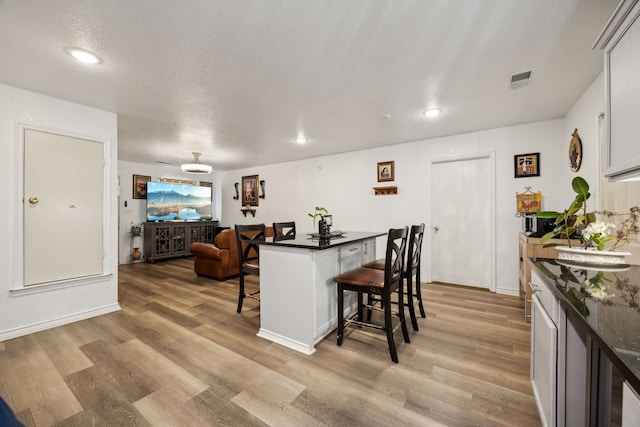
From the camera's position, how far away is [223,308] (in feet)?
10.2

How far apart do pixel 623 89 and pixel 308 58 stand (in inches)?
70.8

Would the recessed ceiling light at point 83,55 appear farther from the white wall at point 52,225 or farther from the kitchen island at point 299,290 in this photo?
the kitchen island at point 299,290

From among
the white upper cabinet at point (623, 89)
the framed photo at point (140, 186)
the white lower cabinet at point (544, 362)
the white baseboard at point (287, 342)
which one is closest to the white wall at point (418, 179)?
the framed photo at point (140, 186)

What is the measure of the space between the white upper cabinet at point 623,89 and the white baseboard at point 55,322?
14.6 ft

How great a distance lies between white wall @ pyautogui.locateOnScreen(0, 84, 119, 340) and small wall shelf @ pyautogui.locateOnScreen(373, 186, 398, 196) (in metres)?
3.81

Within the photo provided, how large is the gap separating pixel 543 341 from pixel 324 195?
4.39 meters

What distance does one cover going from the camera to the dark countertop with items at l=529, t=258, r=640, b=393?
58 cm

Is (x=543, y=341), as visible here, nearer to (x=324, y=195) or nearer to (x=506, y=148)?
(x=506, y=148)

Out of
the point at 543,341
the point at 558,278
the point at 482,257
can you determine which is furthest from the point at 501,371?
the point at 482,257

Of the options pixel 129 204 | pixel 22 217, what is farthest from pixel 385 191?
pixel 129 204

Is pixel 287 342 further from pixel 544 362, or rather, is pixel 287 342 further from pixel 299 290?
pixel 544 362

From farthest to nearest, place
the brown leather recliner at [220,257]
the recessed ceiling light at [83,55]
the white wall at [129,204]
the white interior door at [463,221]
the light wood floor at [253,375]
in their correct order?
the white wall at [129,204] < the brown leather recliner at [220,257] < the white interior door at [463,221] < the recessed ceiling light at [83,55] < the light wood floor at [253,375]

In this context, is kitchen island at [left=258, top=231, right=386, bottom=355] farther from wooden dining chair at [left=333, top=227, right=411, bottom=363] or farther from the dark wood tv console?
the dark wood tv console

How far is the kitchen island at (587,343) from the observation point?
0.64 meters
